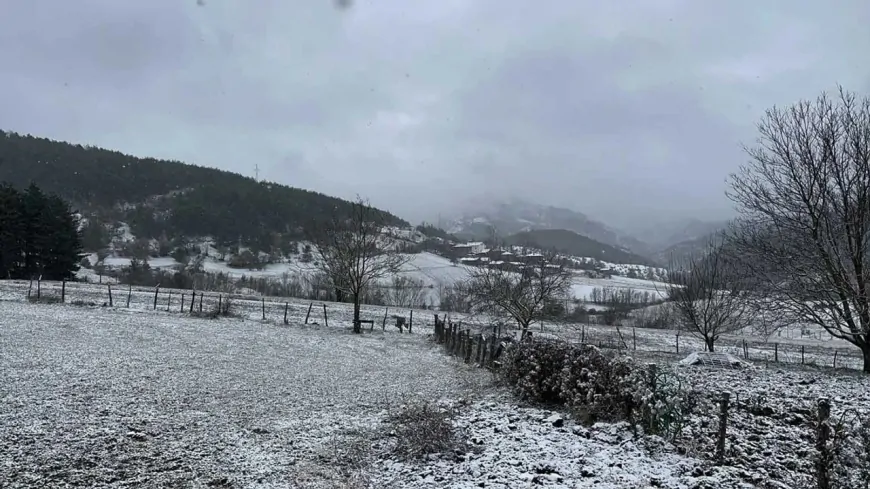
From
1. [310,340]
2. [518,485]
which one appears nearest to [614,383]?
[518,485]

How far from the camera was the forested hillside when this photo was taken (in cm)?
11375

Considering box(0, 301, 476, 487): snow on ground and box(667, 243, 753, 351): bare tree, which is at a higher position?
box(667, 243, 753, 351): bare tree

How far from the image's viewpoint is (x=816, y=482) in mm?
5309

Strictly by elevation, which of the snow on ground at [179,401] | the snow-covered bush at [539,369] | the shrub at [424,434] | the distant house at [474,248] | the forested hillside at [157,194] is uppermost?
the forested hillside at [157,194]

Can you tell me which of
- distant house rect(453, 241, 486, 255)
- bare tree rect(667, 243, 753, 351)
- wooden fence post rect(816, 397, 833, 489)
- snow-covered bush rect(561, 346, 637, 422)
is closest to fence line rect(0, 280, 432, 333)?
distant house rect(453, 241, 486, 255)

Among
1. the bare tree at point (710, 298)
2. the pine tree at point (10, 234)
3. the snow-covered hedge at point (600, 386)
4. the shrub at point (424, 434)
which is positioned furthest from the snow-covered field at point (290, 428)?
the pine tree at point (10, 234)

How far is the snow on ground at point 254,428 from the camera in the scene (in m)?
6.29

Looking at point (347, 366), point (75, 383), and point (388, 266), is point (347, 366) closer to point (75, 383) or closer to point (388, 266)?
point (75, 383)

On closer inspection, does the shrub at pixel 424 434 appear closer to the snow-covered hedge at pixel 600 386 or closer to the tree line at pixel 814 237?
the snow-covered hedge at pixel 600 386

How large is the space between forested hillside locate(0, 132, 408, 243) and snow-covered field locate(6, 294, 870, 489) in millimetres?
94211

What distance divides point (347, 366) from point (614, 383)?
9948mm

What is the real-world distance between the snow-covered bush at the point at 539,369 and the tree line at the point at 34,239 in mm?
57834

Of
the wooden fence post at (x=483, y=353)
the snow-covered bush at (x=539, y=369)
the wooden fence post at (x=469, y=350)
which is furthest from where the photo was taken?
the wooden fence post at (x=469, y=350)

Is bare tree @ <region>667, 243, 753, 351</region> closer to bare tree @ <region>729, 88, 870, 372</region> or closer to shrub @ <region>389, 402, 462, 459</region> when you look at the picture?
bare tree @ <region>729, 88, 870, 372</region>
